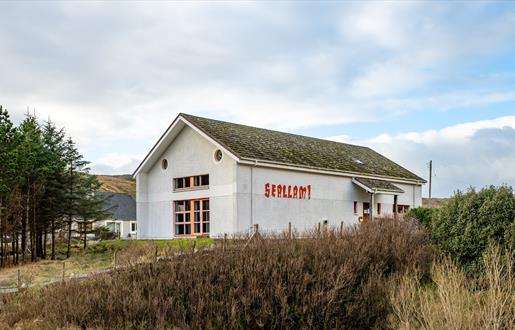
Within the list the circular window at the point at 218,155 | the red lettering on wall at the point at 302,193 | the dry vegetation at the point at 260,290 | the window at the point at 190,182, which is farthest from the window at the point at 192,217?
the dry vegetation at the point at 260,290

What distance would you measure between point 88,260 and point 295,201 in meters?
10.3

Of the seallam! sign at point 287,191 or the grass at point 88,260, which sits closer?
the grass at point 88,260

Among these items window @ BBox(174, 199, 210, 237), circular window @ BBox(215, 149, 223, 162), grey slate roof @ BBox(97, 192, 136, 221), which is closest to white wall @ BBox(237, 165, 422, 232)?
circular window @ BBox(215, 149, 223, 162)

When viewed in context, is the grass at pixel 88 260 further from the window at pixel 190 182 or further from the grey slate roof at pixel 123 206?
the grey slate roof at pixel 123 206

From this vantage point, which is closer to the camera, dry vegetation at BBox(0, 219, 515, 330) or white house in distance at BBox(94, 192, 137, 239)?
dry vegetation at BBox(0, 219, 515, 330)

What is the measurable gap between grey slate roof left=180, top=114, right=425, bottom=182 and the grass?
4884 millimetres

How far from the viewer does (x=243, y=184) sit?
938 inches

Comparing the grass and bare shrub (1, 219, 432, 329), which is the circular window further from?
bare shrub (1, 219, 432, 329)

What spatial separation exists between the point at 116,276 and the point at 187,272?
1.76 m

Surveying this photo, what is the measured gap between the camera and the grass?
47.2 feet

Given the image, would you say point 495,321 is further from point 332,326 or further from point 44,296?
point 44,296

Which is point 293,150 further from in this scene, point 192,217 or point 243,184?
point 192,217

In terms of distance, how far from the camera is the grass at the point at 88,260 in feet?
47.2

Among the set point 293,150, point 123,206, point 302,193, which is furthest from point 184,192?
point 123,206
